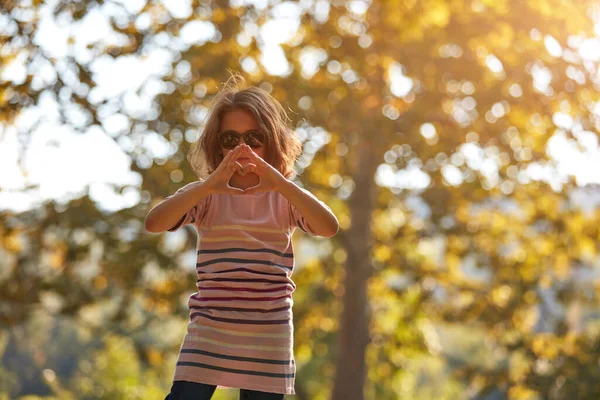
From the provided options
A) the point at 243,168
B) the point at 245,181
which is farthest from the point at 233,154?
the point at 245,181

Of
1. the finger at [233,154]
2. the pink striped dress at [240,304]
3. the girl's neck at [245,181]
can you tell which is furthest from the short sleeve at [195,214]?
the finger at [233,154]

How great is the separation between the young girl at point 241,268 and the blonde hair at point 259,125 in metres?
0.07

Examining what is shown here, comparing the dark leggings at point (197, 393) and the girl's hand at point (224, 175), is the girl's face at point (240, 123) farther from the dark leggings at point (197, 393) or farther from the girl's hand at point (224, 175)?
the dark leggings at point (197, 393)

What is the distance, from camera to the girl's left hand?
269 centimetres

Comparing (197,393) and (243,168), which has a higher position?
(243,168)

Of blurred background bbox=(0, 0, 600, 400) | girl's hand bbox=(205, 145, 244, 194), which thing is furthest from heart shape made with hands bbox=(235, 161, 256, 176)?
blurred background bbox=(0, 0, 600, 400)

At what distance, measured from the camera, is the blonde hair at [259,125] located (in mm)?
2969

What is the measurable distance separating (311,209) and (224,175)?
308 mm

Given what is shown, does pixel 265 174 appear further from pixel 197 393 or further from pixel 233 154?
pixel 197 393

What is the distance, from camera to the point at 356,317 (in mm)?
11609

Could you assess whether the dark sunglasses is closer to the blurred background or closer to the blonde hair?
the blonde hair

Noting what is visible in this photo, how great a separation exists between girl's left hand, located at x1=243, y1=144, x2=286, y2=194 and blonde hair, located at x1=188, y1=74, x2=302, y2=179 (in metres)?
0.26

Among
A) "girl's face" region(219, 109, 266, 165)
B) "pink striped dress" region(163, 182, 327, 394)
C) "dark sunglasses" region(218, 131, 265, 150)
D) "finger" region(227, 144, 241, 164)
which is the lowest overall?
"pink striped dress" region(163, 182, 327, 394)

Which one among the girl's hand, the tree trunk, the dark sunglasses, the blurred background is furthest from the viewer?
the tree trunk
